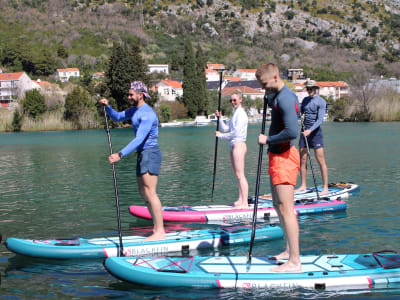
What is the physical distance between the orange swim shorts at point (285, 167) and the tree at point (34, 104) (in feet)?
222

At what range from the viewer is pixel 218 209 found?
33.6 ft

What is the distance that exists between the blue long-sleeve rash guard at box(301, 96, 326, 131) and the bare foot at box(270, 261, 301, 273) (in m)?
5.60

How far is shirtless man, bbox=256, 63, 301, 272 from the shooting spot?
5.96m

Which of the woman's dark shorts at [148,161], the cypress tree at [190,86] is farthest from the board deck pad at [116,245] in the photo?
the cypress tree at [190,86]

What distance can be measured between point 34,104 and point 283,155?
2728 inches

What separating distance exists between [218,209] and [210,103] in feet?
301

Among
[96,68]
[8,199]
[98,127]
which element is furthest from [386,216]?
[96,68]

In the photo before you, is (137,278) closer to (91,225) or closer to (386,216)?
(91,225)

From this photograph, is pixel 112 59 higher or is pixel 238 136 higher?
pixel 112 59

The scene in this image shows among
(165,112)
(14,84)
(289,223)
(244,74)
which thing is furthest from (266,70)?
(244,74)

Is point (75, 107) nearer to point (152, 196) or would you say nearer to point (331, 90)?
point (152, 196)

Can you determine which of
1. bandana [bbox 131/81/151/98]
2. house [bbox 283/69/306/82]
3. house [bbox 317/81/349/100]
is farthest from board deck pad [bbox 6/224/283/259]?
house [bbox 283/69/306/82]

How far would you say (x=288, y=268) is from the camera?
614 centimetres

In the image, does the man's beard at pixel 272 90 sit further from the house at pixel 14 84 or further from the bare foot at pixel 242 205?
the house at pixel 14 84
